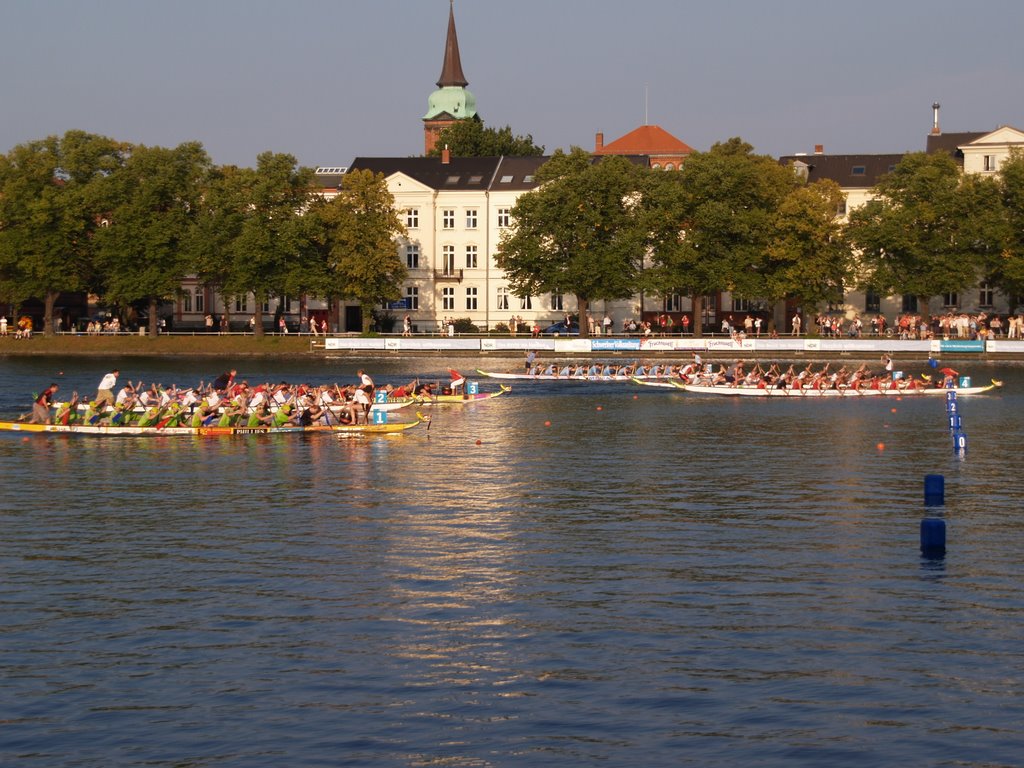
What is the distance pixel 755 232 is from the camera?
98.6m

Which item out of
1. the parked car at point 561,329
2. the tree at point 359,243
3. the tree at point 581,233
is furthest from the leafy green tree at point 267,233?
the parked car at point 561,329

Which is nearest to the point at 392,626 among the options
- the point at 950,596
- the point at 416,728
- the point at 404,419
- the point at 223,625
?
the point at 223,625

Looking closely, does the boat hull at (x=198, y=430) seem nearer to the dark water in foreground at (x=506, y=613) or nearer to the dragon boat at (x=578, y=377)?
the dark water in foreground at (x=506, y=613)

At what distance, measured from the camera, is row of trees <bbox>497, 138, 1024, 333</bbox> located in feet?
316

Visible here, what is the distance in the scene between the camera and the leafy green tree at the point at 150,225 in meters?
102

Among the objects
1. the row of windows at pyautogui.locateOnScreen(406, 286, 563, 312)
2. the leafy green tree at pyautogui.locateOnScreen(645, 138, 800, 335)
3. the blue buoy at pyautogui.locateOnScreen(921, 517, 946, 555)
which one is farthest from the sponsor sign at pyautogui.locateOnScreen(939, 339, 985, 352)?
the blue buoy at pyautogui.locateOnScreen(921, 517, 946, 555)

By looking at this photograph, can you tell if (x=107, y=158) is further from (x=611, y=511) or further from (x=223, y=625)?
(x=223, y=625)

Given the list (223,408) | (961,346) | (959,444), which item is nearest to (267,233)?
(223,408)

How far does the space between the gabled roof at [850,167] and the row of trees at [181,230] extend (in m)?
39.1

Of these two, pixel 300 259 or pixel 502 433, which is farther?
pixel 300 259

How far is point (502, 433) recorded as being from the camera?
5347 centimetres

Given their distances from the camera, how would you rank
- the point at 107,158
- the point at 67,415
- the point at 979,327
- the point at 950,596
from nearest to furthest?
the point at 950,596, the point at 67,415, the point at 979,327, the point at 107,158

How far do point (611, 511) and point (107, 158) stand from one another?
8385 centimetres

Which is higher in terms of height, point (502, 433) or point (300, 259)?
point (300, 259)
